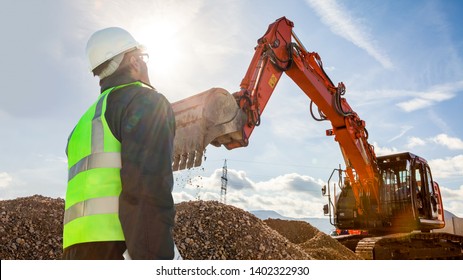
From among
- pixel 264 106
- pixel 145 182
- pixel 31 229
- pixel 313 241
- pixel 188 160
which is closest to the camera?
pixel 145 182

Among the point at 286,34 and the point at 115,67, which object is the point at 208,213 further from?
the point at 115,67

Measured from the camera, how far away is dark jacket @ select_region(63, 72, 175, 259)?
1962mm

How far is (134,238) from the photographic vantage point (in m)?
1.97

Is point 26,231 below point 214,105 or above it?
below

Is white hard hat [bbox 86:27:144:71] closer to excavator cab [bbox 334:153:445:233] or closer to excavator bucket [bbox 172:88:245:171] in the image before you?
excavator bucket [bbox 172:88:245:171]

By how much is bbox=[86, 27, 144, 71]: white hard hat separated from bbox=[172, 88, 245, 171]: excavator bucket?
9.13 ft

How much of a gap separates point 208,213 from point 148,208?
7114mm

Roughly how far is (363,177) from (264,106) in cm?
545

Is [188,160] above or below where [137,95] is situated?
above

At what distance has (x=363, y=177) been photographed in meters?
11.4

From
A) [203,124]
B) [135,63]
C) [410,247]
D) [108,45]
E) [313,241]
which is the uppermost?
[203,124]

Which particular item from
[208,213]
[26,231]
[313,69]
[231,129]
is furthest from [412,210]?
[26,231]

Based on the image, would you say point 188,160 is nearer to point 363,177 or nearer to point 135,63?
point 135,63

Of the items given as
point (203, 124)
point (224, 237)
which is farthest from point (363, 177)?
point (203, 124)
